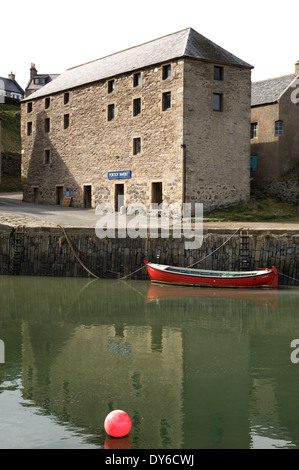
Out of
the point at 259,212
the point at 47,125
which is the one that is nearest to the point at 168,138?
the point at 259,212

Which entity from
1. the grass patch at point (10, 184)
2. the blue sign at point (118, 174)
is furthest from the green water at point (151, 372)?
the grass patch at point (10, 184)

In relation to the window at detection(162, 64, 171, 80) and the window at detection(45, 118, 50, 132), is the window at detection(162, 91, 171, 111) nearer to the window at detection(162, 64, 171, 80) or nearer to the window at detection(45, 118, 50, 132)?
the window at detection(162, 64, 171, 80)

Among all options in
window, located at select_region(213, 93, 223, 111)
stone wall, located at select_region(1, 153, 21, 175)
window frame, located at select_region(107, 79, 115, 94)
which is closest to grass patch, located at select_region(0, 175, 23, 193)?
stone wall, located at select_region(1, 153, 21, 175)

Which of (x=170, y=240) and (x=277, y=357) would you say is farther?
(x=170, y=240)

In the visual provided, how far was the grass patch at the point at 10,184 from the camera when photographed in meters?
48.9

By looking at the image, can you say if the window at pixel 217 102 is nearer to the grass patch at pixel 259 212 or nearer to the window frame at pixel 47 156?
the grass patch at pixel 259 212

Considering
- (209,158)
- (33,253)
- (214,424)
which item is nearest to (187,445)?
(214,424)

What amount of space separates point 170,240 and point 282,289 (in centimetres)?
482

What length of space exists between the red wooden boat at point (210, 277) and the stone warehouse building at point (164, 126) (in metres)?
7.87

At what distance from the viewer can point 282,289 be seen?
20109mm

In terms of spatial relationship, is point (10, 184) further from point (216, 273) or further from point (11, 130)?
point (216, 273)

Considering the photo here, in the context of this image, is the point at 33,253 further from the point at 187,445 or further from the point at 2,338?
the point at 187,445

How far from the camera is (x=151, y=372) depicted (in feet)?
33.0

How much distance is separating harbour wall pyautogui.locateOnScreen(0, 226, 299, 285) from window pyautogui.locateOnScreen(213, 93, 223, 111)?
33.9ft
